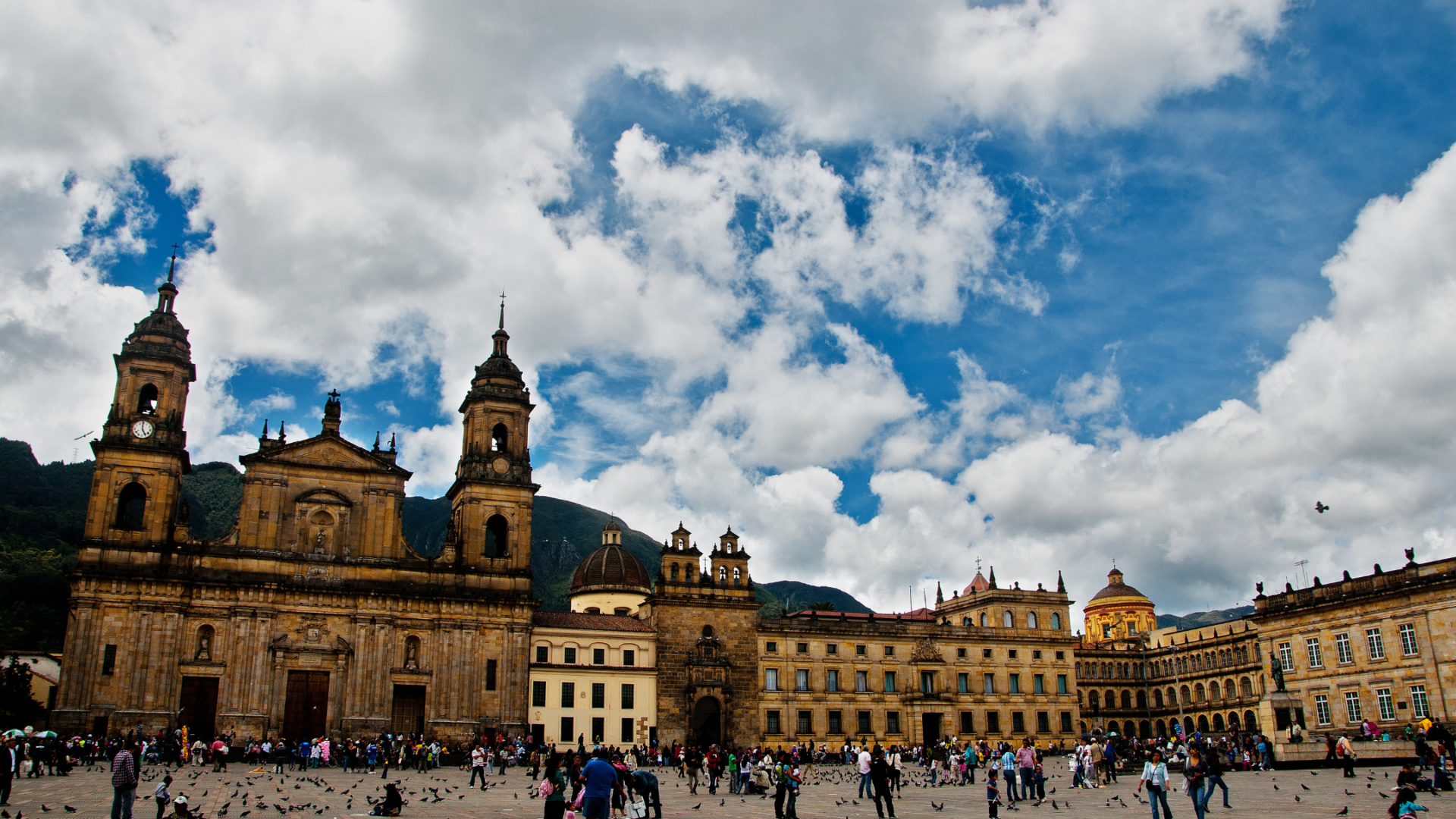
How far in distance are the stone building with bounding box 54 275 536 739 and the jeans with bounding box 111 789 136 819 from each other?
3146 centimetres

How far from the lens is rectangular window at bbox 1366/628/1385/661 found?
4688 centimetres

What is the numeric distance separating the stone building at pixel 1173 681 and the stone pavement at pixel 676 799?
155 feet

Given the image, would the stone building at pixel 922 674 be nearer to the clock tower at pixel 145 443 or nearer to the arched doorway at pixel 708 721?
the arched doorway at pixel 708 721

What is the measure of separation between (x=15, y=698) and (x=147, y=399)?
1415cm

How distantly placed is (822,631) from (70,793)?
1667 inches

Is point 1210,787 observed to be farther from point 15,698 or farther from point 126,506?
point 126,506

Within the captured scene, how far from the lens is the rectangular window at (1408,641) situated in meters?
45.2

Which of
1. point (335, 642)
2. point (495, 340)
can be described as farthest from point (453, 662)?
point (495, 340)

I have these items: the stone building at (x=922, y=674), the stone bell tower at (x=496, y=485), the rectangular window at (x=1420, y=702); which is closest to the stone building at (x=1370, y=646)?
the rectangular window at (x=1420, y=702)

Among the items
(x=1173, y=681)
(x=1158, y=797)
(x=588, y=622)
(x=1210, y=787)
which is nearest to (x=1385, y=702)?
(x=1210, y=787)

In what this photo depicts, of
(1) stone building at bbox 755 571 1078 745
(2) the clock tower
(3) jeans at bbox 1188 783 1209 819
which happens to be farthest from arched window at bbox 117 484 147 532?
(3) jeans at bbox 1188 783 1209 819

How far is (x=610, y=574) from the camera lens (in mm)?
69312

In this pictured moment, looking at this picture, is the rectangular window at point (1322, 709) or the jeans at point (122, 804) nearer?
the jeans at point (122, 804)

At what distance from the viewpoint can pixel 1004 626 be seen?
213 feet
